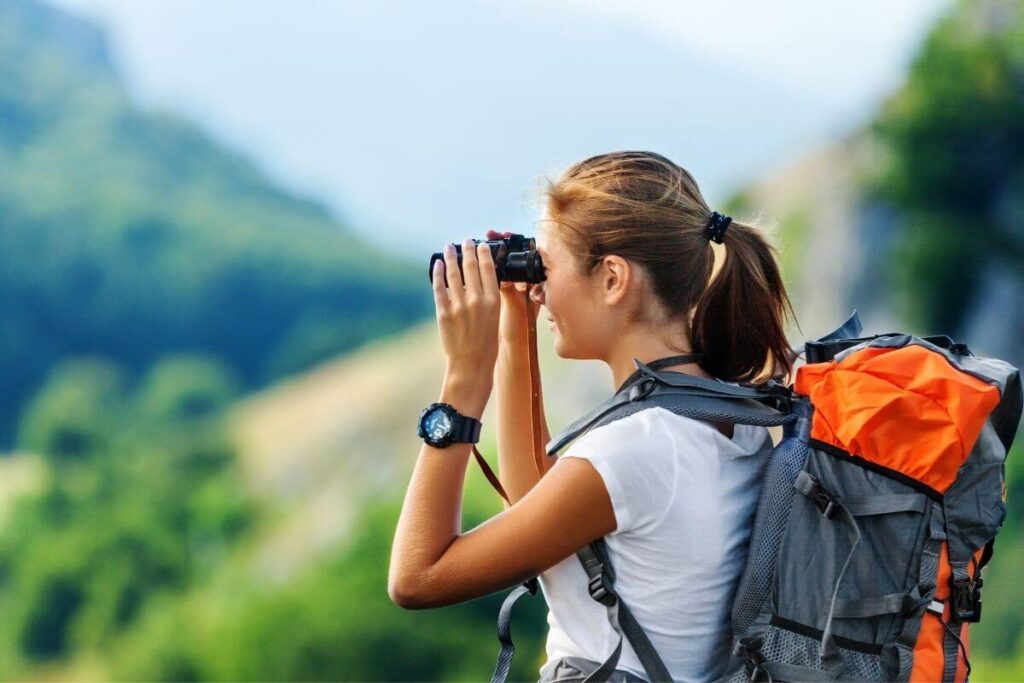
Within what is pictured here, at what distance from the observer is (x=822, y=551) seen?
1.99 meters

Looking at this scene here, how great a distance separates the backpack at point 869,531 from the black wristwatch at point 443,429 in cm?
21

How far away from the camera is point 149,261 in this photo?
3319 inches

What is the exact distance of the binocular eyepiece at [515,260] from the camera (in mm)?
2332

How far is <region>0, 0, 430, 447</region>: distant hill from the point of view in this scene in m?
80.8

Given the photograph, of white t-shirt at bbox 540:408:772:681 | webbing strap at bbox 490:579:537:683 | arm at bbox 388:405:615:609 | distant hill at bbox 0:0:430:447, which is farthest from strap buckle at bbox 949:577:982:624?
distant hill at bbox 0:0:430:447

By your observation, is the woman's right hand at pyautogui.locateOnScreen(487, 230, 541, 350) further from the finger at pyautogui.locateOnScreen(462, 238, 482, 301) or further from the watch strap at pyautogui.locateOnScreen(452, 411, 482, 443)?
the watch strap at pyautogui.locateOnScreen(452, 411, 482, 443)

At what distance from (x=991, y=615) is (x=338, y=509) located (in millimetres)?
28486

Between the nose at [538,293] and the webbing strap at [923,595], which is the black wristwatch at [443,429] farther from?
the webbing strap at [923,595]

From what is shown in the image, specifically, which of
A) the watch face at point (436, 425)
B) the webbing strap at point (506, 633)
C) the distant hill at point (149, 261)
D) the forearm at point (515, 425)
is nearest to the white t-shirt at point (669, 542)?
the webbing strap at point (506, 633)

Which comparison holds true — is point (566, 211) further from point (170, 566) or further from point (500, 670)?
point (170, 566)

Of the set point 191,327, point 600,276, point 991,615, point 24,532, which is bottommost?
point 991,615

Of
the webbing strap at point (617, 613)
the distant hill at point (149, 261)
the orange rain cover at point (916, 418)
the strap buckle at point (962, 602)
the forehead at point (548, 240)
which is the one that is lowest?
the strap buckle at point (962, 602)

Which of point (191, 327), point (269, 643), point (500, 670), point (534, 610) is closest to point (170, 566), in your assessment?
point (269, 643)

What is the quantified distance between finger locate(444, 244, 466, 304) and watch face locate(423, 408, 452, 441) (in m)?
0.22
